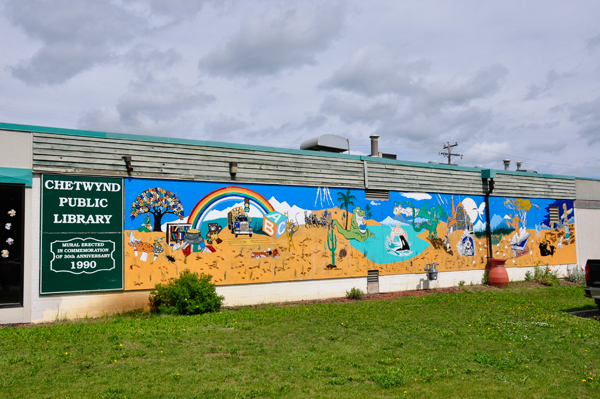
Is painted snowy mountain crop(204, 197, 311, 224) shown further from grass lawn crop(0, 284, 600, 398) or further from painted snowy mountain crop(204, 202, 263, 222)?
grass lawn crop(0, 284, 600, 398)

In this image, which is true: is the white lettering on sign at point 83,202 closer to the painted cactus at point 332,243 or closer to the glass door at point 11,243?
the glass door at point 11,243

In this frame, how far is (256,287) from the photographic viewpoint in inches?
567

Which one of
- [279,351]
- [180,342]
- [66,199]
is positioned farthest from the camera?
[66,199]

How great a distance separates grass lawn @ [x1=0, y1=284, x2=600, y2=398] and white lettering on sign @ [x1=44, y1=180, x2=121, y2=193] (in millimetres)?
3258

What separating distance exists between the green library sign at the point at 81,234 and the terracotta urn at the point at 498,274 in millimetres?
13885

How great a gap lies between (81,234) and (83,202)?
0.80 metres

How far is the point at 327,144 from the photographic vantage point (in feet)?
56.5

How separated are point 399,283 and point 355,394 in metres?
11.4

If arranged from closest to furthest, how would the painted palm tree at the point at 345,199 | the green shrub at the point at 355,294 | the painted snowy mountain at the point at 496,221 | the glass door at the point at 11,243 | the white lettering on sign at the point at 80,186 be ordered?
1. the glass door at the point at 11,243
2. the white lettering on sign at the point at 80,186
3. the green shrub at the point at 355,294
4. the painted palm tree at the point at 345,199
5. the painted snowy mountain at the point at 496,221

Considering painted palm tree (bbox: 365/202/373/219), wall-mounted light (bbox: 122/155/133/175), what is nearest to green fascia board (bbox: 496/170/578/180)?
painted palm tree (bbox: 365/202/373/219)

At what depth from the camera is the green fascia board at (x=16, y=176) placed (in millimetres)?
11258

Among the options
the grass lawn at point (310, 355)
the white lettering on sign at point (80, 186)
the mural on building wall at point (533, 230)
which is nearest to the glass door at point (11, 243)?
the white lettering on sign at point (80, 186)

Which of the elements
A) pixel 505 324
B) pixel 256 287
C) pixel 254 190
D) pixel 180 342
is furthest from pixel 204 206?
pixel 505 324

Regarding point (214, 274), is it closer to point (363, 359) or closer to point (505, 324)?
point (363, 359)
